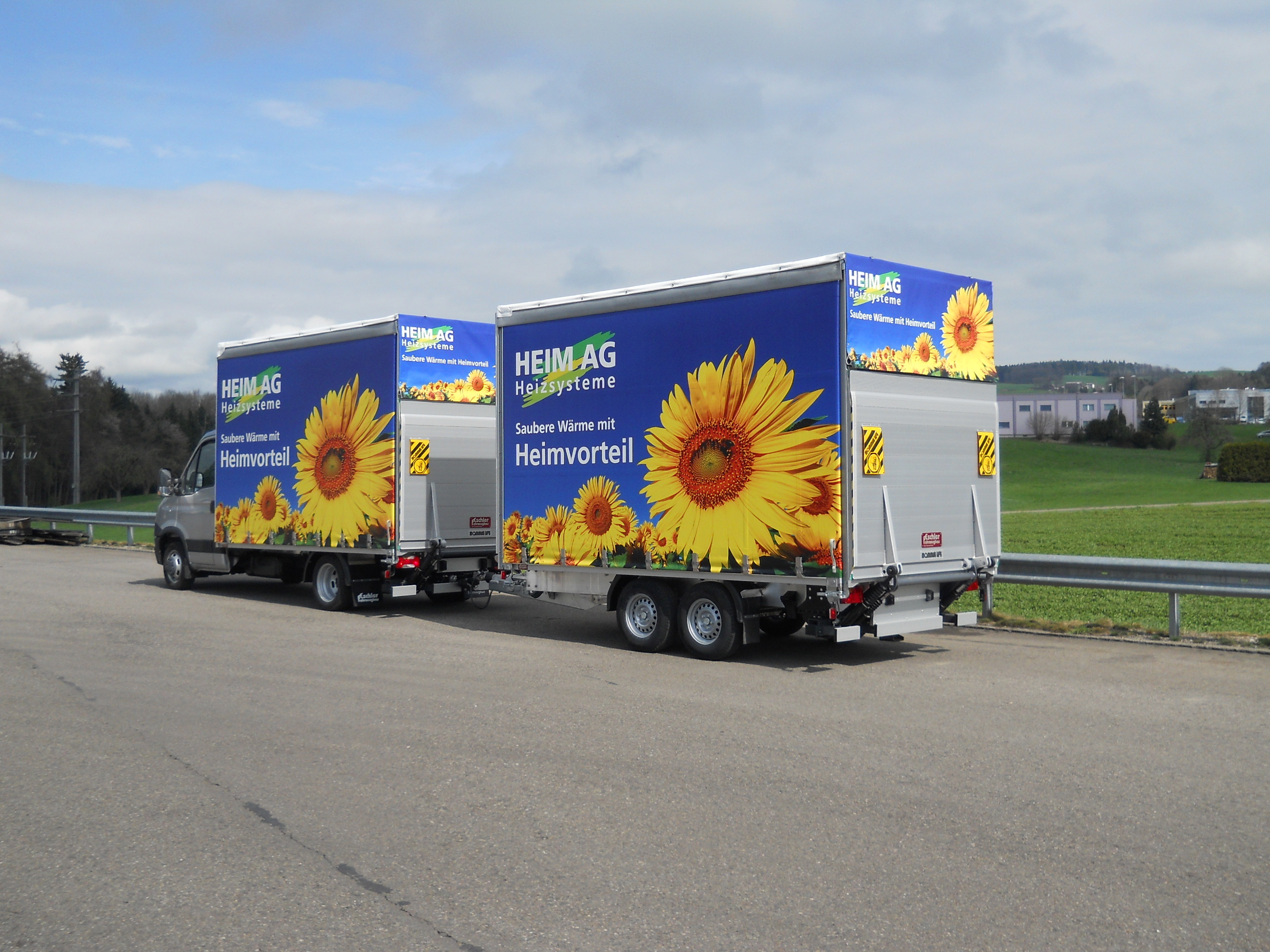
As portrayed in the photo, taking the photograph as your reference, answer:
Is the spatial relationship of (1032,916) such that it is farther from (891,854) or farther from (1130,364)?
(1130,364)

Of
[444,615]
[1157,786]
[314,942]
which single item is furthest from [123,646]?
[1157,786]

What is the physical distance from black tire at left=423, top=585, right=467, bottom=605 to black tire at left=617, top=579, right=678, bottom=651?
142 inches

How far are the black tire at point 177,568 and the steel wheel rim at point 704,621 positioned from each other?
9.81 meters

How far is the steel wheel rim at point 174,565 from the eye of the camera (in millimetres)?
17250

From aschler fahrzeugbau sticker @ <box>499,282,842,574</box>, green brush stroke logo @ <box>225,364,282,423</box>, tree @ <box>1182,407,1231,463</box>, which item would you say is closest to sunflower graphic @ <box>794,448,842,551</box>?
aschler fahrzeugbau sticker @ <box>499,282,842,574</box>

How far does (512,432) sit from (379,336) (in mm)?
2544

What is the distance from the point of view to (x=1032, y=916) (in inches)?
163

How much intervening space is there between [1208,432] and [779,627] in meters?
91.6

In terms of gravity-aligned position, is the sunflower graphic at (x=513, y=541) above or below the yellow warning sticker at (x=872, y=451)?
below

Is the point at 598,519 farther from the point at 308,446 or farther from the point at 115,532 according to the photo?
the point at 115,532

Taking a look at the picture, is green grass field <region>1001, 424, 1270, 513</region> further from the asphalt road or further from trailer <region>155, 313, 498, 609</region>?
the asphalt road

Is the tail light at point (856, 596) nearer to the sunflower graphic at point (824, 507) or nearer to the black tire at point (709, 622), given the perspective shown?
the sunflower graphic at point (824, 507)

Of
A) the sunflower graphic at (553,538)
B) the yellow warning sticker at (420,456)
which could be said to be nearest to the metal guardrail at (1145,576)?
the sunflower graphic at (553,538)

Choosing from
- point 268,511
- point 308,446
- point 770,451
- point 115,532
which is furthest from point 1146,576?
point 115,532
